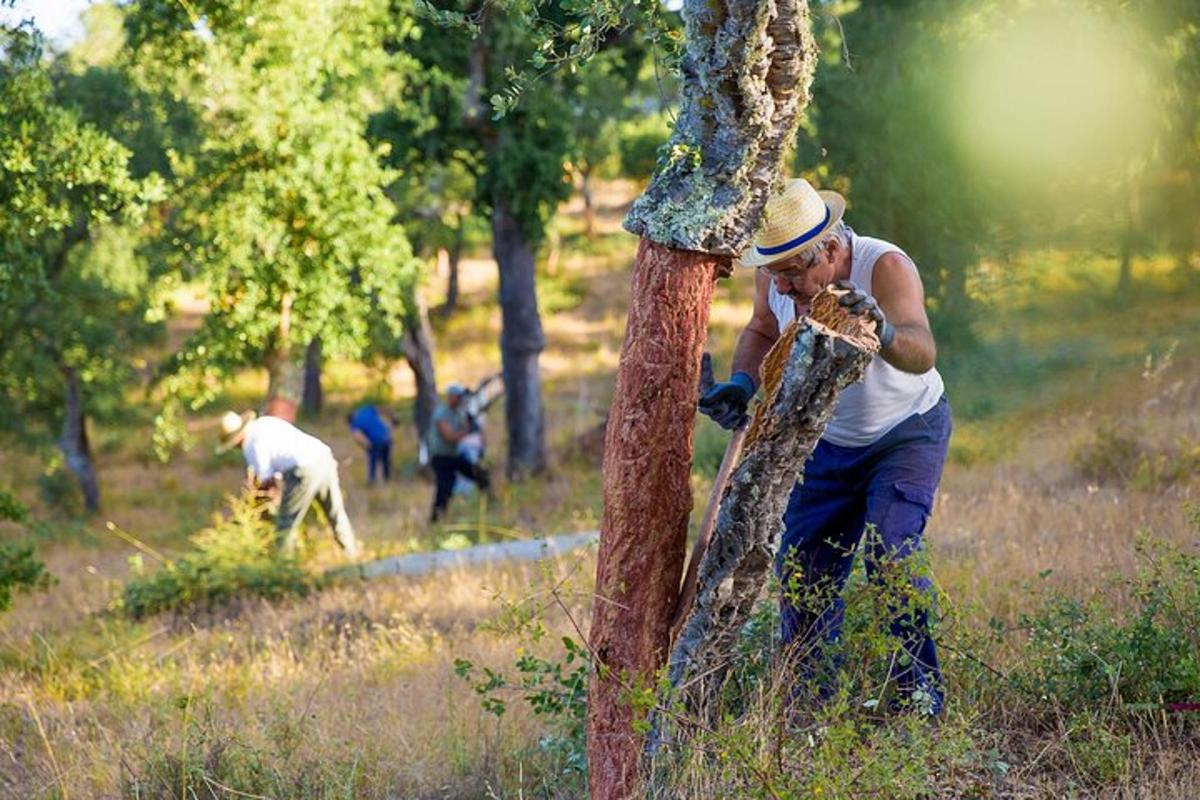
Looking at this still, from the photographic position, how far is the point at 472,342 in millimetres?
41156

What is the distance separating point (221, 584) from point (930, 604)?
7.15m

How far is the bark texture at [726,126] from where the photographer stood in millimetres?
3836

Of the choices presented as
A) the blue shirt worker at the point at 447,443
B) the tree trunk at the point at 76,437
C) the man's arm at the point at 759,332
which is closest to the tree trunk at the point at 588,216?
the tree trunk at the point at 76,437

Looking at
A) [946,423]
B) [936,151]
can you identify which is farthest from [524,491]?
[946,423]

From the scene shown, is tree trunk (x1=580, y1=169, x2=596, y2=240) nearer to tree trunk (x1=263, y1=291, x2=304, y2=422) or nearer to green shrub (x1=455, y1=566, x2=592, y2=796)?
tree trunk (x1=263, y1=291, x2=304, y2=422)

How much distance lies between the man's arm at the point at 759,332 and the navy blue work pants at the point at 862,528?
43 cm

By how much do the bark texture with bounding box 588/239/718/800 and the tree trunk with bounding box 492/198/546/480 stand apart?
1479 cm

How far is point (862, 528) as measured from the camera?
514cm

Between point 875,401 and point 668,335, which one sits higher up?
point 668,335

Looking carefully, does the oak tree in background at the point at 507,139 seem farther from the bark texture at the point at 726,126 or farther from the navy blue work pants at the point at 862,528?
the bark texture at the point at 726,126

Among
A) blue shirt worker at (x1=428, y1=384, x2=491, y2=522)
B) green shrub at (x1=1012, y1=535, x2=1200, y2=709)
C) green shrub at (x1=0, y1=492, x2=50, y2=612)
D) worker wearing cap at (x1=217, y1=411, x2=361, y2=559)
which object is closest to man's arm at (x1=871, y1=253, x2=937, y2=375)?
green shrub at (x1=1012, y1=535, x2=1200, y2=709)

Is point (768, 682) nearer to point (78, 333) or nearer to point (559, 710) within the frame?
point (559, 710)

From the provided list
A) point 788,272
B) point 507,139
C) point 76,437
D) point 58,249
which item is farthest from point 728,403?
point 76,437

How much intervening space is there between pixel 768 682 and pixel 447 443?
1127 cm
